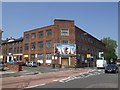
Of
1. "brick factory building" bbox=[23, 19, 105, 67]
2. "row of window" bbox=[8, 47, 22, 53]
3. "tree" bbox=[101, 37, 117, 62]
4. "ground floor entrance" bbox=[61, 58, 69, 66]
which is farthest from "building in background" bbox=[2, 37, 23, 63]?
"tree" bbox=[101, 37, 117, 62]

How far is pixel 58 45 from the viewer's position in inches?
3167

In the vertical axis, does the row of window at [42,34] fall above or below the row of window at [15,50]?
above

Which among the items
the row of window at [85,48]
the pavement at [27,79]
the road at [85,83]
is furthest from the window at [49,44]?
the road at [85,83]

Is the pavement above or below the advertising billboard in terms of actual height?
below

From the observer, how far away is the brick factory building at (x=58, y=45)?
80375 millimetres

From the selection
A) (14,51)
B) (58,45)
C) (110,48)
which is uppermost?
(110,48)

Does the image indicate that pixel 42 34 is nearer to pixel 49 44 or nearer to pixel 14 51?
pixel 49 44

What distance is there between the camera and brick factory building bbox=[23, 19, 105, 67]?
8038 cm

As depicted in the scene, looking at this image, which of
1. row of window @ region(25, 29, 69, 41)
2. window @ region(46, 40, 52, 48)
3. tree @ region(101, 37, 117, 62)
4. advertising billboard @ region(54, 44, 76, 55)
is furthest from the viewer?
tree @ region(101, 37, 117, 62)

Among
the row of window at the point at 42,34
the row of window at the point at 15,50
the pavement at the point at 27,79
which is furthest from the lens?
the row of window at the point at 15,50

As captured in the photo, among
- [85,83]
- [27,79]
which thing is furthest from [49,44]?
[85,83]

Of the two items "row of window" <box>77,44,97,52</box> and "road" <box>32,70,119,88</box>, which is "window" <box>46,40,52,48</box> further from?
"road" <box>32,70,119,88</box>

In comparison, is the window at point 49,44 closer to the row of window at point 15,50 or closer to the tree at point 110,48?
the row of window at point 15,50

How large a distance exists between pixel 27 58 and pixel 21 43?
865 cm
